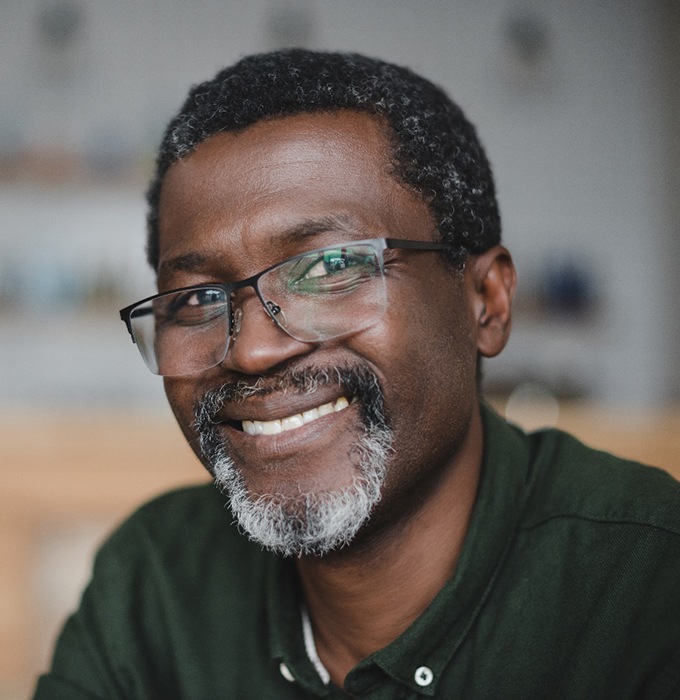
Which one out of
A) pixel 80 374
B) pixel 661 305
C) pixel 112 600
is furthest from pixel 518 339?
pixel 112 600

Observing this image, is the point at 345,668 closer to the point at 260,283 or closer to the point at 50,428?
the point at 260,283

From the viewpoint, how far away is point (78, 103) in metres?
4.23

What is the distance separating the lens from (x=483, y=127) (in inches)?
174

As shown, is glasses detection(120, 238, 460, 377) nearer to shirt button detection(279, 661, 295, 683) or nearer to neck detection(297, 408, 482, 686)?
neck detection(297, 408, 482, 686)

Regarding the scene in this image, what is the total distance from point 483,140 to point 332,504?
11.6 ft

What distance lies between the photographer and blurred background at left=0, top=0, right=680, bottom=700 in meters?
4.17

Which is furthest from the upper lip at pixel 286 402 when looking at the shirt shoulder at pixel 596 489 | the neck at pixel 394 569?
the shirt shoulder at pixel 596 489

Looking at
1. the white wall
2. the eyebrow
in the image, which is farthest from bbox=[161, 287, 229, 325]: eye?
the white wall

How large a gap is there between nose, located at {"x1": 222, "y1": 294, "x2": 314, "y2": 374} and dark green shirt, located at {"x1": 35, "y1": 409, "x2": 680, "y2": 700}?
1.22 ft

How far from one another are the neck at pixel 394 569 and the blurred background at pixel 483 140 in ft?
8.91

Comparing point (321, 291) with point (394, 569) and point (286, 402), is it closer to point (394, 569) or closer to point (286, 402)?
point (286, 402)

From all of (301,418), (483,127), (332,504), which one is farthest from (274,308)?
(483,127)

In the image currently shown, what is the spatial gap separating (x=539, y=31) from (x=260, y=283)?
376 centimetres

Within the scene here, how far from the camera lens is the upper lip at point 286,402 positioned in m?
1.16
